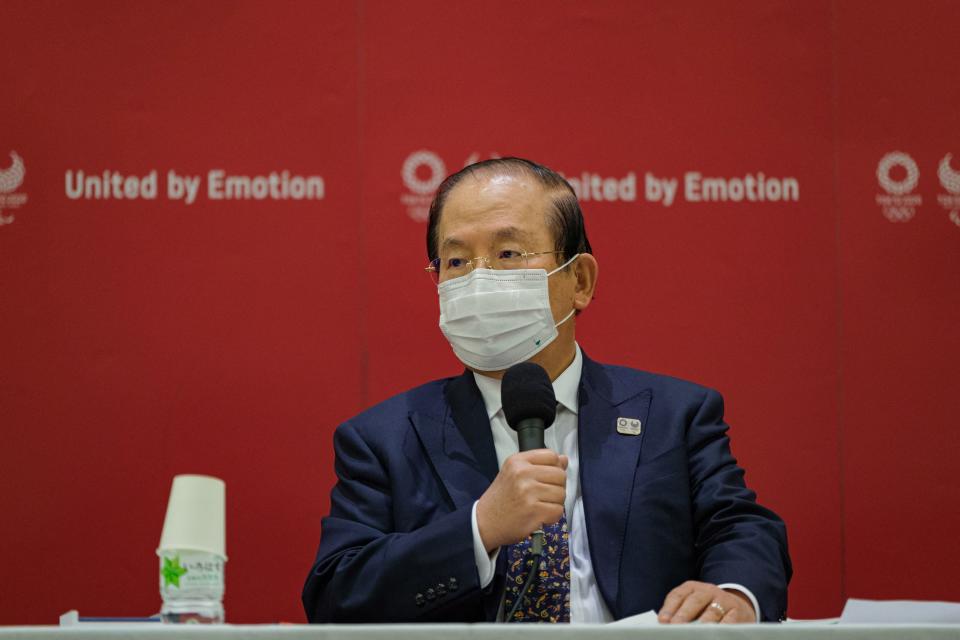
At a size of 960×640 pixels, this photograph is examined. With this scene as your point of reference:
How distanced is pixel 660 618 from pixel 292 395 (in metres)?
1.88

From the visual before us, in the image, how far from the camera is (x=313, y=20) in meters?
3.54

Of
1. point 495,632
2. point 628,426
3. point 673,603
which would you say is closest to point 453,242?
point 628,426

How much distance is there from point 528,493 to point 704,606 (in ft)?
1.18

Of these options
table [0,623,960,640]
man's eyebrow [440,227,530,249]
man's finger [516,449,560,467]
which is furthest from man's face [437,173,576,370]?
table [0,623,960,640]

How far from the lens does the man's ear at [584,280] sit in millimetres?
2582

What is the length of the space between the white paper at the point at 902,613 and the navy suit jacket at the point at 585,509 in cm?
16

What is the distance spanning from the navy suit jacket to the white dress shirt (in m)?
0.03

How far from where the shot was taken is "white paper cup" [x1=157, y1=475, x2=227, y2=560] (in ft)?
5.07

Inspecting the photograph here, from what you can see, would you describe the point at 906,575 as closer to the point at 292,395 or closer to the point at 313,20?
the point at 292,395

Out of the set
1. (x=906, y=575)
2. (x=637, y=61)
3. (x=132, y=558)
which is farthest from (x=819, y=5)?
(x=132, y=558)

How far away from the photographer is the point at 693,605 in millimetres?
1888

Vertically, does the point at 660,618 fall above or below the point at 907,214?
below

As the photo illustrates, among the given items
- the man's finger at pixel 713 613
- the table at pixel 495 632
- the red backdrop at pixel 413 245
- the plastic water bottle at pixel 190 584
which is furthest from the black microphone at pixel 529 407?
the red backdrop at pixel 413 245

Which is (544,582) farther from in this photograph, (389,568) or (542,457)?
(542,457)
